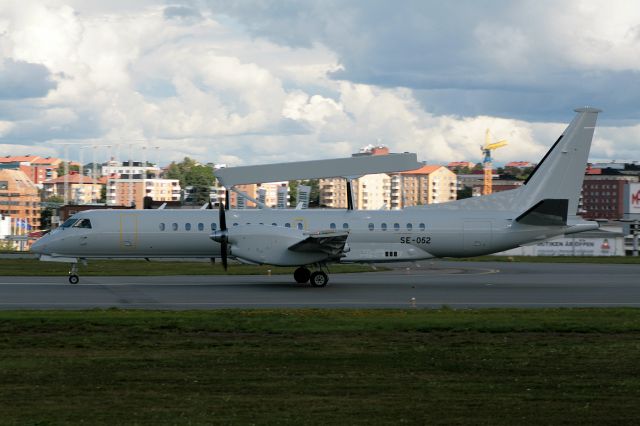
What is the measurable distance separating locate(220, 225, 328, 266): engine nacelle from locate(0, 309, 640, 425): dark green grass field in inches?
335

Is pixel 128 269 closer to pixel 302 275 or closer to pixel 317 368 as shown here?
pixel 302 275

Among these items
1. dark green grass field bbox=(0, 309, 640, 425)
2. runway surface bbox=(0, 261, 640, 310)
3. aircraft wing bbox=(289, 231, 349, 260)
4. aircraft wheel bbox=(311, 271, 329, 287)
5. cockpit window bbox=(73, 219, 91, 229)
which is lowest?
dark green grass field bbox=(0, 309, 640, 425)

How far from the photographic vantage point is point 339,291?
32.0 metres

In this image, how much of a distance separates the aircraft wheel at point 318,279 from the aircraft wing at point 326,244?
857 millimetres

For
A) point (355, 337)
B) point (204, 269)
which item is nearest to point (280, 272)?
point (204, 269)

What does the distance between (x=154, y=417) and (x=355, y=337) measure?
8422 mm

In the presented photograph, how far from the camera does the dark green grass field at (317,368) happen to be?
12484mm

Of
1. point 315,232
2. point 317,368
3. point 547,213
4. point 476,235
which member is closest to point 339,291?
point 315,232

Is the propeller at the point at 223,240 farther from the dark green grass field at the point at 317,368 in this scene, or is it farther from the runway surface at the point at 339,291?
the dark green grass field at the point at 317,368

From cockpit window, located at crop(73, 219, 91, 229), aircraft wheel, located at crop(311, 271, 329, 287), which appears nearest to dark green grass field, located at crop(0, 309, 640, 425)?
aircraft wheel, located at crop(311, 271, 329, 287)

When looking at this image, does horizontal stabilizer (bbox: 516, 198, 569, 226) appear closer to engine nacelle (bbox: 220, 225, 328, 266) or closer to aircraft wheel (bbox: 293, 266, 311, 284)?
aircraft wheel (bbox: 293, 266, 311, 284)

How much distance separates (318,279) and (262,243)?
2821 mm

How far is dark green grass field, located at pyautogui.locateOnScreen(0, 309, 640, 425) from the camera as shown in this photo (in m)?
12.5

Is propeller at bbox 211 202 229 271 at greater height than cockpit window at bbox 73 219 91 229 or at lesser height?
lesser
